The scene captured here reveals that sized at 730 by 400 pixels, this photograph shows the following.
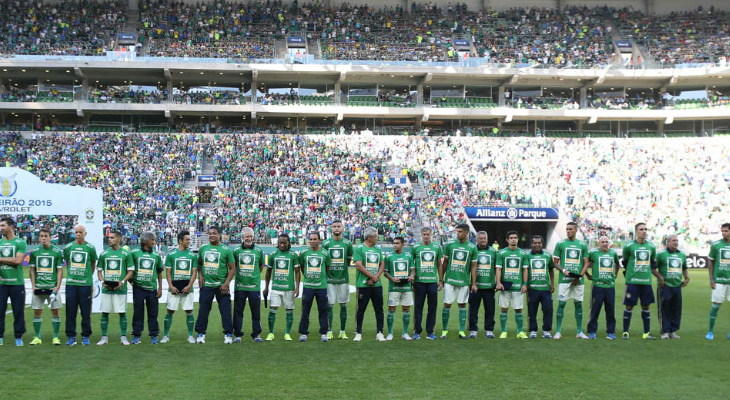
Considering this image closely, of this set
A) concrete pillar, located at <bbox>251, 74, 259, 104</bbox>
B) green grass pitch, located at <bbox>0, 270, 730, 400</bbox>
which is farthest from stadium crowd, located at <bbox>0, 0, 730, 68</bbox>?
green grass pitch, located at <bbox>0, 270, 730, 400</bbox>

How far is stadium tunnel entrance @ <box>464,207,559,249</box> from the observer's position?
128 feet

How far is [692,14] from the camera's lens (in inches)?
2157

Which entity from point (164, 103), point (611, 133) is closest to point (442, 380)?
point (164, 103)

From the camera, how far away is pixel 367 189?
3947cm

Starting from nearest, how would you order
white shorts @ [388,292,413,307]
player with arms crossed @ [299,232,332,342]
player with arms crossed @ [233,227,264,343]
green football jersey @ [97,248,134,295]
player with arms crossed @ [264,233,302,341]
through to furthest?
green football jersey @ [97,248,134,295] → player with arms crossed @ [233,227,264,343] → player with arms crossed @ [299,232,332,342] → player with arms crossed @ [264,233,302,341] → white shorts @ [388,292,413,307]

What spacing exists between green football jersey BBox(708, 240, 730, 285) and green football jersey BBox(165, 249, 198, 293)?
9669mm

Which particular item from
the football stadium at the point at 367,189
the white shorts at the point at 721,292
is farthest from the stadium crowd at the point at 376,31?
the white shorts at the point at 721,292

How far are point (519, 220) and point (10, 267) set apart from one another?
31.9m

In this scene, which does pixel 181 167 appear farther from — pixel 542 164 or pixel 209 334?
pixel 209 334

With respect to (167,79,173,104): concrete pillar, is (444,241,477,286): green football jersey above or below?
below

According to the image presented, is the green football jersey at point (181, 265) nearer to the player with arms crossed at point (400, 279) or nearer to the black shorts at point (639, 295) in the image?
the player with arms crossed at point (400, 279)

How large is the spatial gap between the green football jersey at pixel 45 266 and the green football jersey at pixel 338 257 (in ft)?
15.3

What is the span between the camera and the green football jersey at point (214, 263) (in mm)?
11828

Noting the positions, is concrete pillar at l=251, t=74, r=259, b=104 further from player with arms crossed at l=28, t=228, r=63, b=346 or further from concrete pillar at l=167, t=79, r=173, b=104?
player with arms crossed at l=28, t=228, r=63, b=346
